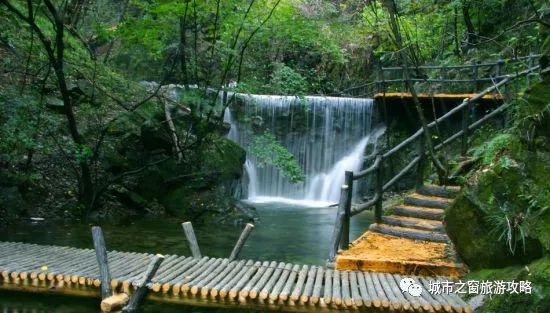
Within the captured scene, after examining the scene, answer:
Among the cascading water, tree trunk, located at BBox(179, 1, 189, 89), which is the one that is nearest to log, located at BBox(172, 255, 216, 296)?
tree trunk, located at BBox(179, 1, 189, 89)

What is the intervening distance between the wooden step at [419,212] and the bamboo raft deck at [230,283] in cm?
204

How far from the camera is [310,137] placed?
19.0 m

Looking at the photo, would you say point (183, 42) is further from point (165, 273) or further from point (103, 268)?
point (103, 268)

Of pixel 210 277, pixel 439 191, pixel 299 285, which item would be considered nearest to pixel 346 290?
pixel 299 285

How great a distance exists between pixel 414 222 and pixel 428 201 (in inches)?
28.1

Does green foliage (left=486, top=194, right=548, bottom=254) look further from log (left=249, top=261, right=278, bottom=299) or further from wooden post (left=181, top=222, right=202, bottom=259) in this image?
wooden post (left=181, top=222, right=202, bottom=259)

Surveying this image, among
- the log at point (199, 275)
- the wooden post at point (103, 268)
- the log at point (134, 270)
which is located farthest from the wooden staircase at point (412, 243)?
the wooden post at point (103, 268)

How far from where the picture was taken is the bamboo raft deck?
220 inches

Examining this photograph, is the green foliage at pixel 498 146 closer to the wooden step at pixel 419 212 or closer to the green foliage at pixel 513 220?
the green foliage at pixel 513 220

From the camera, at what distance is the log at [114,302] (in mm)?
5777

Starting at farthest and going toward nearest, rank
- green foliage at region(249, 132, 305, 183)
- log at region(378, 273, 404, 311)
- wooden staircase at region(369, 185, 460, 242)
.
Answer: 1. green foliage at region(249, 132, 305, 183)
2. wooden staircase at region(369, 185, 460, 242)
3. log at region(378, 273, 404, 311)

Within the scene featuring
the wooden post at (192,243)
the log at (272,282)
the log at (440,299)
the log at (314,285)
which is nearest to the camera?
the log at (440,299)

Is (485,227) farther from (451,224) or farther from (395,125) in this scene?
(395,125)

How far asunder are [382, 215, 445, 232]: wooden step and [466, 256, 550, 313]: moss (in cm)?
240
